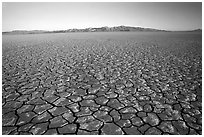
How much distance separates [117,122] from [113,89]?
1.51 m

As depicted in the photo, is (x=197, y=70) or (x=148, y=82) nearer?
(x=148, y=82)

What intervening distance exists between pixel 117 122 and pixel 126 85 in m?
1.86

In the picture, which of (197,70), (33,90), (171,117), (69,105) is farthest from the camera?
(197,70)

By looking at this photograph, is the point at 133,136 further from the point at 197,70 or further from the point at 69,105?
the point at 197,70

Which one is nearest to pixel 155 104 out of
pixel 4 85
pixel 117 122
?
pixel 117 122

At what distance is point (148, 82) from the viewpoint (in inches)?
193

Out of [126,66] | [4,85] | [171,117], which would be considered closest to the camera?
[171,117]

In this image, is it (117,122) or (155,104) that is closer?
(117,122)

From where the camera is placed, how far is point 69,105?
3533 millimetres

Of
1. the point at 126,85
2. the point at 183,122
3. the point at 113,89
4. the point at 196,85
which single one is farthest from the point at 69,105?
the point at 196,85

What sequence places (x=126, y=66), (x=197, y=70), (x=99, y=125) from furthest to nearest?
(x=126, y=66) < (x=197, y=70) < (x=99, y=125)

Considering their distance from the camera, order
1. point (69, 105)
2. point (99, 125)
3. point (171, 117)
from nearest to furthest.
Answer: point (99, 125) < point (171, 117) < point (69, 105)

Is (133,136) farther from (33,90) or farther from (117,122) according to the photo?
(33,90)

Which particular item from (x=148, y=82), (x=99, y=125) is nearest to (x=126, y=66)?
(x=148, y=82)
